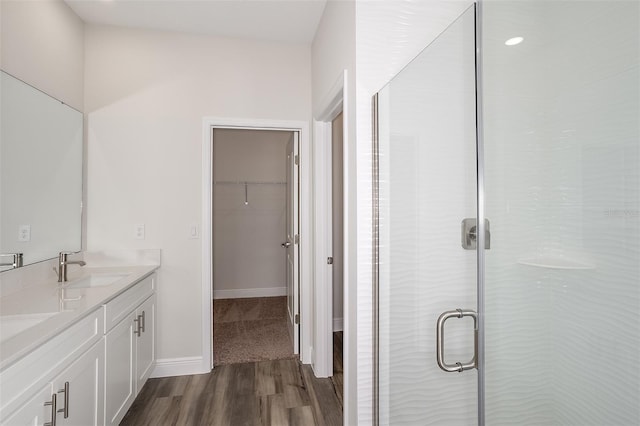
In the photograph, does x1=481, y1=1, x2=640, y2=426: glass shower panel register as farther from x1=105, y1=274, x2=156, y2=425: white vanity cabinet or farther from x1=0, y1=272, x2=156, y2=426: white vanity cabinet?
x1=105, y1=274, x2=156, y2=425: white vanity cabinet

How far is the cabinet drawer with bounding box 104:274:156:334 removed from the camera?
68.0 inches

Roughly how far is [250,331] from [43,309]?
2161mm

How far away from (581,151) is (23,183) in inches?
102

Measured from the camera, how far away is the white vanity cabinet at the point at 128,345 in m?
1.73

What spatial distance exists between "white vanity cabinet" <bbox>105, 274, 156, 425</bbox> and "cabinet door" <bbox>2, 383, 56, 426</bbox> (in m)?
0.49

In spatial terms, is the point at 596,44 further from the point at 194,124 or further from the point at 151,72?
the point at 151,72

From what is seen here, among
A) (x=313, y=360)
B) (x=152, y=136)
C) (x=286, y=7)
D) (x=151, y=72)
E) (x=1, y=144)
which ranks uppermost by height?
(x=286, y=7)

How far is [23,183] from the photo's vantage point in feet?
6.21

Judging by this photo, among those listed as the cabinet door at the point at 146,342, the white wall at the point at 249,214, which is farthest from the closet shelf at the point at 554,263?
the white wall at the point at 249,214

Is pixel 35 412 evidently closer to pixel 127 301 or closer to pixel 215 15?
pixel 127 301

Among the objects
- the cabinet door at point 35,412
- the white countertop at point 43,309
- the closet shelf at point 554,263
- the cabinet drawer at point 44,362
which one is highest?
the closet shelf at point 554,263

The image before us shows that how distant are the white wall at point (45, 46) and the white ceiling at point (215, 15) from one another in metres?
0.20

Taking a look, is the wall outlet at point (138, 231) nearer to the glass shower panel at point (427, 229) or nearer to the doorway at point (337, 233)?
the doorway at point (337, 233)

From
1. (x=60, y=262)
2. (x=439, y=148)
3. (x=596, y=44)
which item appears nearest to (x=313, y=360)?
(x=60, y=262)
